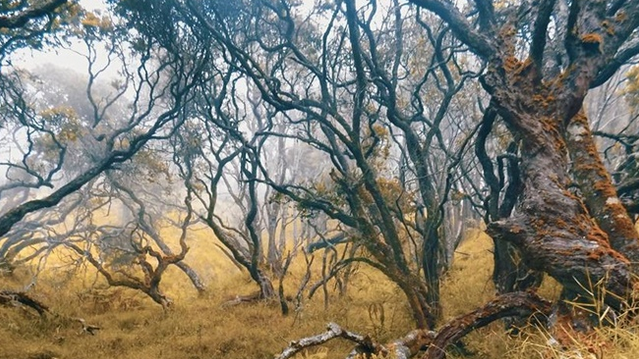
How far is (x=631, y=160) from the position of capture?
5625mm

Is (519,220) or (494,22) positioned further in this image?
(494,22)

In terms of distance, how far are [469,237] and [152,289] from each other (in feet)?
38.1

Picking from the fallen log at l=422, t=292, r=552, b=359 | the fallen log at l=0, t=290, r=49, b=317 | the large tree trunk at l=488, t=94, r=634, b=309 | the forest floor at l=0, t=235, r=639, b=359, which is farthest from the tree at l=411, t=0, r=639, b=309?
the fallen log at l=0, t=290, r=49, b=317

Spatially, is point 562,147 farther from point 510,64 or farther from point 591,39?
point 591,39

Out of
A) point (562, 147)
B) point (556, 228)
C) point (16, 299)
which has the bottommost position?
point (556, 228)

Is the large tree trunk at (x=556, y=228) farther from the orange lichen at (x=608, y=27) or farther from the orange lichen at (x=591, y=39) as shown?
the orange lichen at (x=608, y=27)

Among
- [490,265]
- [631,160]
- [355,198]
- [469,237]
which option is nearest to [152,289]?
Result: [355,198]

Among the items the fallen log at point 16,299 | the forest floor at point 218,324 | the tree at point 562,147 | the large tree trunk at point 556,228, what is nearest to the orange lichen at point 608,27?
the tree at point 562,147

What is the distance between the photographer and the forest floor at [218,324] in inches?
236

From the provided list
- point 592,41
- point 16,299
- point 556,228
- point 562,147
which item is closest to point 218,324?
point 16,299

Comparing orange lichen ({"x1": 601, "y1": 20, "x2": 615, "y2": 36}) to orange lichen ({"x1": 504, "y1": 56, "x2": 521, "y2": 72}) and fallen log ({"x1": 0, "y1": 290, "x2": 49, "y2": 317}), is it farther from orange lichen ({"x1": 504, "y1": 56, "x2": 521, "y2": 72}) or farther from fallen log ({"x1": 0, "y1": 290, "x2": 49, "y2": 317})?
fallen log ({"x1": 0, "y1": 290, "x2": 49, "y2": 317})

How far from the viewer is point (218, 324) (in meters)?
7.80

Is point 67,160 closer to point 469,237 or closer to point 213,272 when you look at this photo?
point 213,272

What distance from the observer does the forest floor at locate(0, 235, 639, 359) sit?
599 centimetres
